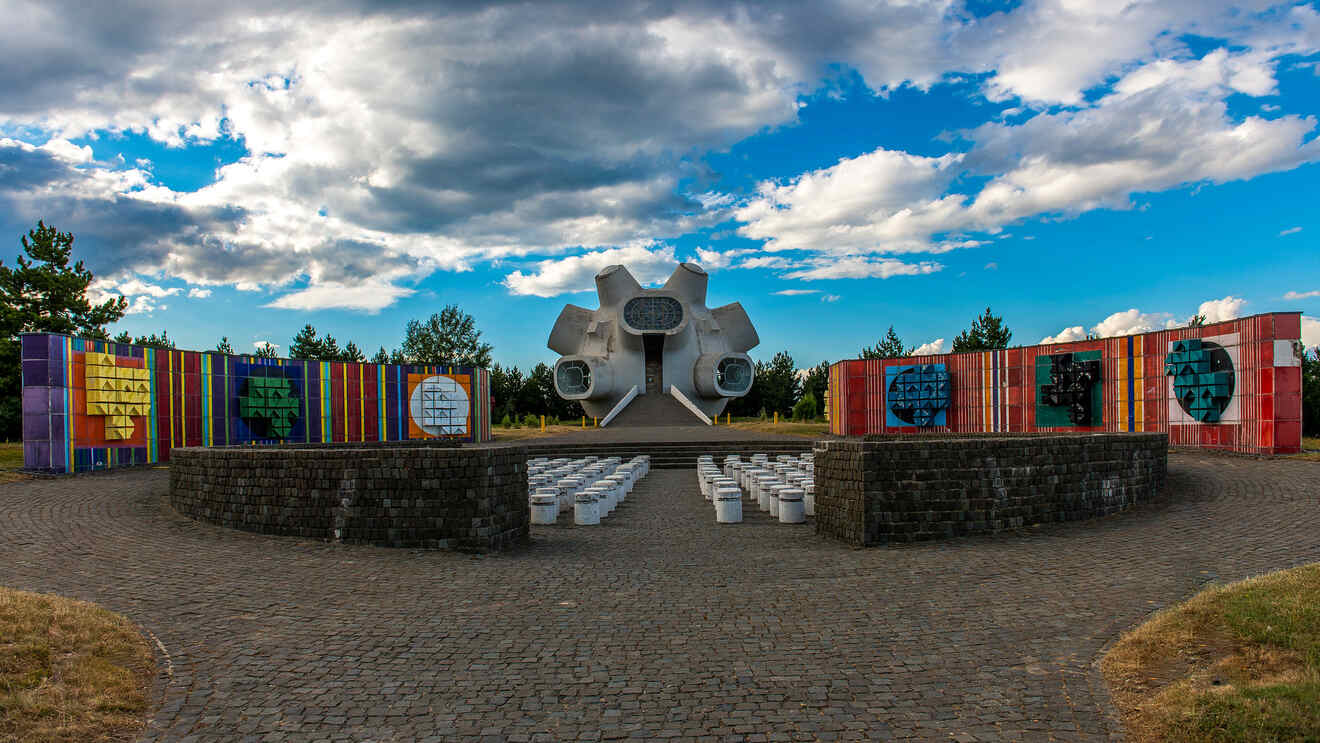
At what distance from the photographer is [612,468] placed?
18.9m

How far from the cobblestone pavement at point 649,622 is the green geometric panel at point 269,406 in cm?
1306

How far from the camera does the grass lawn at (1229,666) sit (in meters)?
3.83

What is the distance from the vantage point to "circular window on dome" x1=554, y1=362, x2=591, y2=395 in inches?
2153

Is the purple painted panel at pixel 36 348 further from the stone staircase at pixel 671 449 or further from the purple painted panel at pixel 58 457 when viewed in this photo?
the stone staircase at pixel 671 449

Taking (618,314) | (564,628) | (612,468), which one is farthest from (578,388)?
(564,628)

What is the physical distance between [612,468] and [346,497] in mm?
9994

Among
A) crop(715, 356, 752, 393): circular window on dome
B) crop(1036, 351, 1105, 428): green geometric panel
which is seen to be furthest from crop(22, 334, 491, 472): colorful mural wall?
crop(715, 356, 752, 393): circular window on dome

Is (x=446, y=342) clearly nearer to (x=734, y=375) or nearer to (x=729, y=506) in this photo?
(x=734, y=375)

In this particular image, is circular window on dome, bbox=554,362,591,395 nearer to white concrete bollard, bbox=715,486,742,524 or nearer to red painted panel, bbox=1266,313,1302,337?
red painted panel, bbox=1266,313,1302,337

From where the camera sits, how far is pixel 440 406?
96.9 ft

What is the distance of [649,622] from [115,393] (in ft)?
61.5

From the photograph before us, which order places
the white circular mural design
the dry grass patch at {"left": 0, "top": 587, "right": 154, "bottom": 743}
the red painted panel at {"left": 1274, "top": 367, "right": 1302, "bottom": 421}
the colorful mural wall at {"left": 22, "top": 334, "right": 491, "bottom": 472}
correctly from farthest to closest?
1. the white circular mural design
2. the colorful mural wall at {"left": 22, "top": 334, "right": 491, "bottom": 472}
3. the red painted panel at {"left": 1274, "top": 367, "right": 1302, "bottom": 421}
4. the dry grass patch at {"left": 0, "top": 587, "right": 154, "bottom": 743}

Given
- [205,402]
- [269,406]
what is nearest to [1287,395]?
[269,406]

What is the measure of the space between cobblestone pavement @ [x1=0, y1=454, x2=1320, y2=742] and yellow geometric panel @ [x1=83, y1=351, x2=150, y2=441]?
953 cm
